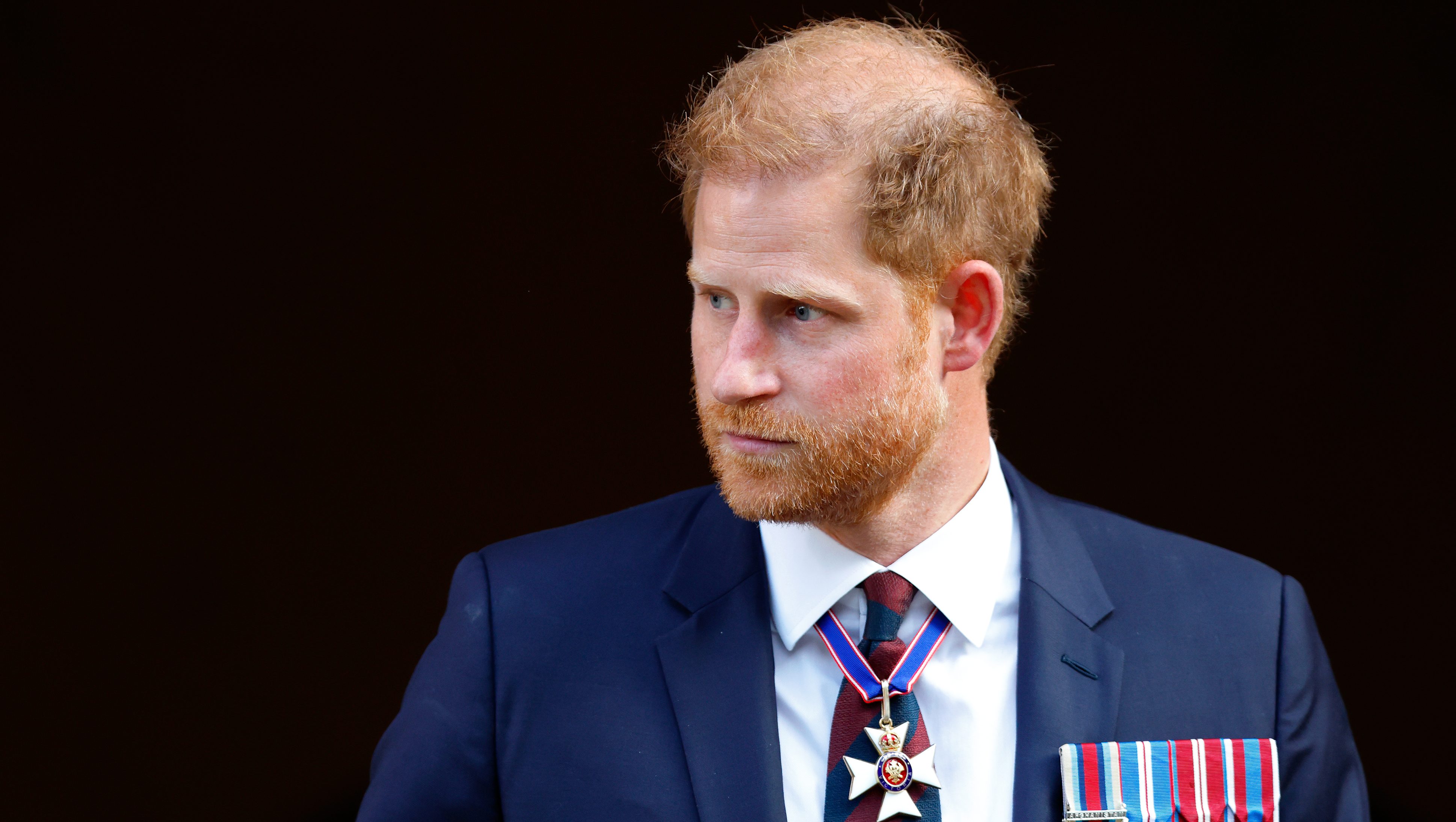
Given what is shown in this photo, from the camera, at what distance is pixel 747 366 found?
2090 mm

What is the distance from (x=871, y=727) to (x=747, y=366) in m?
0.58

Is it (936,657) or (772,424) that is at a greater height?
(772,424)

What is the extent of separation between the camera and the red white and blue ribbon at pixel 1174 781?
222 cm

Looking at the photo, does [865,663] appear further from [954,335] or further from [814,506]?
[954,335]

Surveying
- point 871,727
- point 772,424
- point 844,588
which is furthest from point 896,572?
point 772,424

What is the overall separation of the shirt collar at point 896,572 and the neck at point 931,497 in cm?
2

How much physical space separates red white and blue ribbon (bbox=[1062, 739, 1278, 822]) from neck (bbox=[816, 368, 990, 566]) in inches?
15.8

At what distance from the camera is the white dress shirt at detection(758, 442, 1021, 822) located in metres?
2.25

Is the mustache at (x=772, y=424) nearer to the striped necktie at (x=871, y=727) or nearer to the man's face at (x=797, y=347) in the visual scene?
the man's face at (x=797, y=347)

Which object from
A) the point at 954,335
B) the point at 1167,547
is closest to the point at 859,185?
the point at 954,335

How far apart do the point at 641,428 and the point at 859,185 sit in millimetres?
2108

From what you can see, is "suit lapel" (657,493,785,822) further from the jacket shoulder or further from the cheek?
the jacket shoulder

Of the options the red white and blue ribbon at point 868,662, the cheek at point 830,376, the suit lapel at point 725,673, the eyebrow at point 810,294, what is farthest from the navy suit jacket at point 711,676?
the eyebrow at point 810,294

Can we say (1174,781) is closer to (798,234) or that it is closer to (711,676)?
(711,676)
